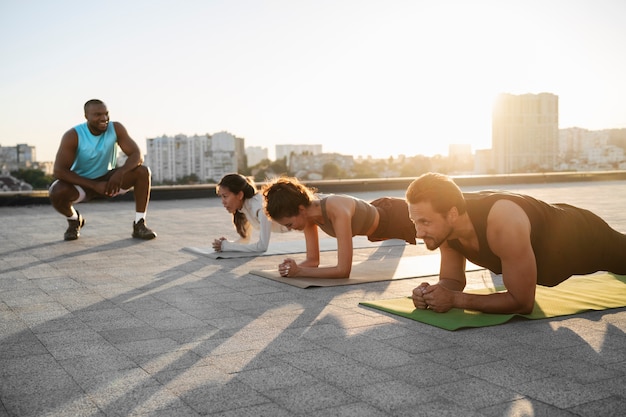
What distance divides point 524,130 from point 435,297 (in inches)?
1433

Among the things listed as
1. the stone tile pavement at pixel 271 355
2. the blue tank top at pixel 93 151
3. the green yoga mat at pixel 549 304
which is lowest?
the stone tile pavement at pixel 271 355

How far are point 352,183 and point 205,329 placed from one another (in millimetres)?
13163

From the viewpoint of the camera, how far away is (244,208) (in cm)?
544

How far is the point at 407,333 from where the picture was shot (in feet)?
9.46

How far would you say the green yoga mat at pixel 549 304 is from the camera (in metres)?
3.04

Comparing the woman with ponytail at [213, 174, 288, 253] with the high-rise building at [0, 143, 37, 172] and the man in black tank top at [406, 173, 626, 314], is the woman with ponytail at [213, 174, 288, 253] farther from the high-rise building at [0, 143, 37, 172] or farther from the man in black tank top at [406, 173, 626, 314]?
the high-rise building at [0, 143, 37, 172]

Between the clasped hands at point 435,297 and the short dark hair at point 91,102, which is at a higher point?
the short dark hair at point 91,102

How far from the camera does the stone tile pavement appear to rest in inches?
80.7

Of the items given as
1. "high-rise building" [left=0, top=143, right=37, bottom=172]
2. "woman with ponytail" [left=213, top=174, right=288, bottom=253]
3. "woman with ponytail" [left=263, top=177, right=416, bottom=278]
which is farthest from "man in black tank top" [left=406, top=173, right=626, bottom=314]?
"high-rise building" [left=0, top=143, right=37, bottom=172]

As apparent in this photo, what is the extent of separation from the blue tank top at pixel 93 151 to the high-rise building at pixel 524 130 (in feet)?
104

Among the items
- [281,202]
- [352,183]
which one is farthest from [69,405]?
[352,183]

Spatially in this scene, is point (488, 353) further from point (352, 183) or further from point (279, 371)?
point (352, 183)

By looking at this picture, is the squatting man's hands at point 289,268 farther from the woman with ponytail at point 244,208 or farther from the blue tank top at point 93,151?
the blue tank top at point 93,151

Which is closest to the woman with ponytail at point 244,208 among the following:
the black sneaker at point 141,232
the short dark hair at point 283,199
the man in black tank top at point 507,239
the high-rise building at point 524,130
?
the short dark hair at point 283,199
